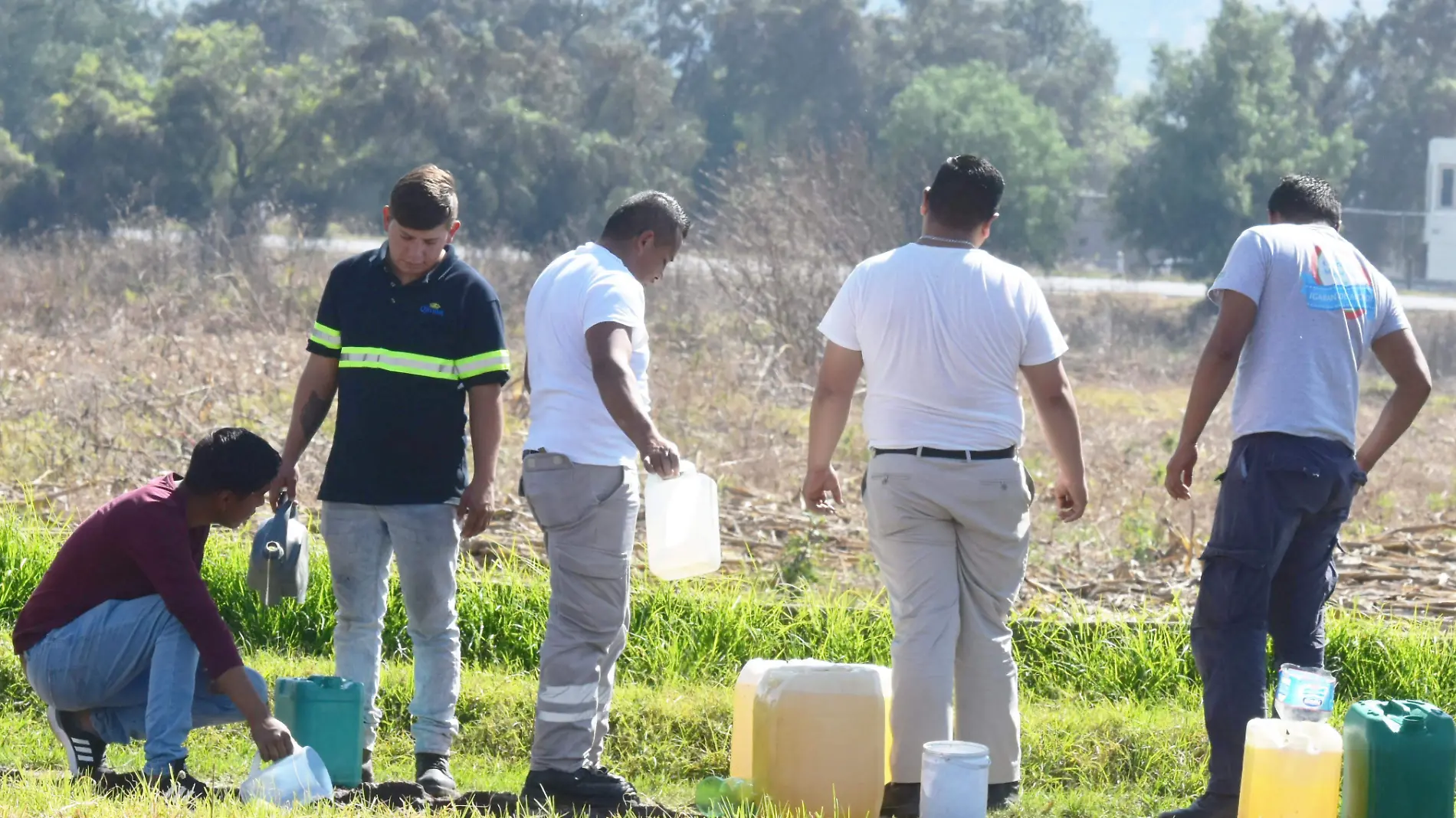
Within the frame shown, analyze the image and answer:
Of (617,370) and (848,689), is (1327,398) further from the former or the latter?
(617,370)

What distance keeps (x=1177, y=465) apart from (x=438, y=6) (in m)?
57.5

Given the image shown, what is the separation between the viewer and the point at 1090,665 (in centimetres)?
670

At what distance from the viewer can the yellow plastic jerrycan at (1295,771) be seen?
4566 mm

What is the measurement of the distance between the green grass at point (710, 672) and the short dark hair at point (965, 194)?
1.87m

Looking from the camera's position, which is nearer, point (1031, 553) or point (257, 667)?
point (257, 667)

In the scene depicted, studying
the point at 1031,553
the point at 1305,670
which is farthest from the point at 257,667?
the point at 1031,553

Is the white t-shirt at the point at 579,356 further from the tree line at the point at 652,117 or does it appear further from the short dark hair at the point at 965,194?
the tree line at the point at 652,117

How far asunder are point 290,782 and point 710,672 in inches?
99.6

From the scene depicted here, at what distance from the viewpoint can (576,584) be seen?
17.0 feet

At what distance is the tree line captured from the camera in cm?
3856

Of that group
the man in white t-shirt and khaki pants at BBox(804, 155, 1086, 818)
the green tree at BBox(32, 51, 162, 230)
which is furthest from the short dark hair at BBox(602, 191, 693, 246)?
the green tree at BBox(32, 51, 162, 230)

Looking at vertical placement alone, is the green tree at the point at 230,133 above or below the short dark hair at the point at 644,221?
above

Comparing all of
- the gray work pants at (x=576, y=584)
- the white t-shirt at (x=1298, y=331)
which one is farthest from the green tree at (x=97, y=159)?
the white t-shirt at (x=1298, y=331)

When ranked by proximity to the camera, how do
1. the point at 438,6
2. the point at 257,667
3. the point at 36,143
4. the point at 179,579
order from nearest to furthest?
1. the point at 179,579
2. the point at 257,667
3. the point at 36,143
4. the point at 438,6
